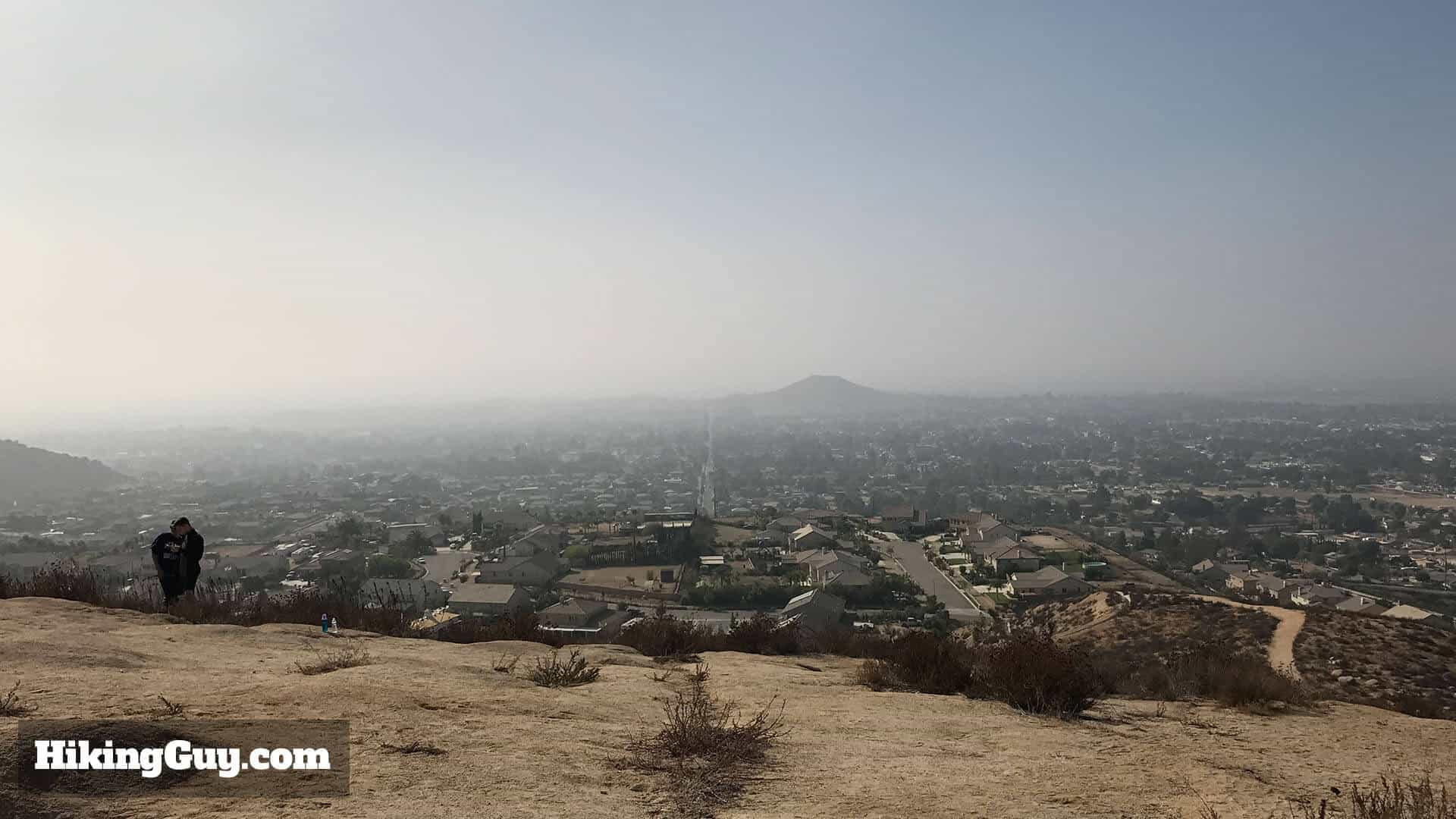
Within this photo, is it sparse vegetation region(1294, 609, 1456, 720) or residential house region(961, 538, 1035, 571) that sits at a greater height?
sparse vegetation region(1294, 609, 1456, 720)

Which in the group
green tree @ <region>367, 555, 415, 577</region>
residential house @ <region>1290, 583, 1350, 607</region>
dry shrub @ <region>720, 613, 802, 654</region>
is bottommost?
residential house @ <region>1290, 583, 1350, 607</region>

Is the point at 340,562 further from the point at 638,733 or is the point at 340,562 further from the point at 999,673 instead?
the point at 999,673

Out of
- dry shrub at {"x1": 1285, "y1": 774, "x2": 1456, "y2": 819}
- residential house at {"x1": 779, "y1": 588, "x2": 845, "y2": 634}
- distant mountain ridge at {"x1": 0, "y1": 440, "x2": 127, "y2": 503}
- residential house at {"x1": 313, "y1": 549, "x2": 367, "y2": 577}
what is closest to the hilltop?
dry shrub at {"x1": 1285, "y1": 774, "x2": 1456, "y2": 819}

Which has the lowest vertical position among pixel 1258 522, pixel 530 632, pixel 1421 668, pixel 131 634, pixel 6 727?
pixel 1258 522

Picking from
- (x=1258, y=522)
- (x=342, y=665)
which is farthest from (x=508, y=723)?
(x=1258, y=522)

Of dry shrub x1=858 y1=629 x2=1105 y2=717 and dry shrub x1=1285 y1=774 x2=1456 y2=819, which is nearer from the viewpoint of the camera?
dry shrub x1=1285 y1=774 x2=1456 y2=819

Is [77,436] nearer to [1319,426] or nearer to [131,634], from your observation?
[131,634]

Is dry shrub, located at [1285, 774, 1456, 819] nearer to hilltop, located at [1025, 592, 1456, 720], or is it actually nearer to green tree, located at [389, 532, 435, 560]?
hilltop, located at [1025, 592, 1456, 720]
